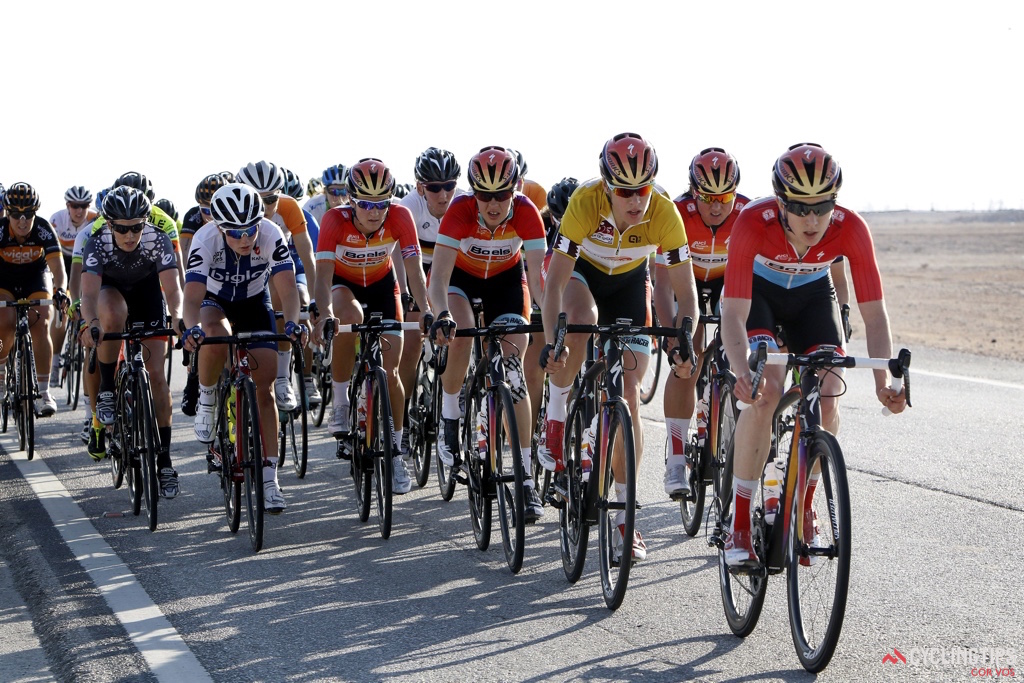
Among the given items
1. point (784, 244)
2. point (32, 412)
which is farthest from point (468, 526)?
point (32, 412)

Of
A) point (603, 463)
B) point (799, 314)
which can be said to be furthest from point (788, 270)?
point (603, 463)

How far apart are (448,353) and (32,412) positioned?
4264 millimetres

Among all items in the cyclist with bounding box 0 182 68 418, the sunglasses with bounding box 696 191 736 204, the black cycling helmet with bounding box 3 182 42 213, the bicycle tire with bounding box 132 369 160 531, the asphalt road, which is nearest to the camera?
the asphalt road

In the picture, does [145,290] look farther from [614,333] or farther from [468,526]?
[614,333]

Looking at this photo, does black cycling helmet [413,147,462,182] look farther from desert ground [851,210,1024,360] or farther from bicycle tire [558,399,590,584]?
desert ground [851,210,1024,360]

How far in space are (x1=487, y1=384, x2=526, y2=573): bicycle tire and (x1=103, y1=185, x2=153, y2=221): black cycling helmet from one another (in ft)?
10.4

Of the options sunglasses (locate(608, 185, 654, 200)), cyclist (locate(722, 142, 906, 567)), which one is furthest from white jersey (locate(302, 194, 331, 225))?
cyclist (locate(722, 142, 906, 567))

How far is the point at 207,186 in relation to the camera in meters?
11.0

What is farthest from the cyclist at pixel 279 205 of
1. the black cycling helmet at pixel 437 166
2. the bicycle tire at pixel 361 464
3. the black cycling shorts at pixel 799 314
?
the black cycling shorts at pixel 799 314

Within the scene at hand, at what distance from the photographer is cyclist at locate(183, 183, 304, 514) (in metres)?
7.39

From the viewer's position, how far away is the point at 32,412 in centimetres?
1008

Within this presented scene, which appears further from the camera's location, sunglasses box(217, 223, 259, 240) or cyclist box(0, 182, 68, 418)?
cyclist box(0, 182, 68, 418)

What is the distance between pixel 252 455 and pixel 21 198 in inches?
191

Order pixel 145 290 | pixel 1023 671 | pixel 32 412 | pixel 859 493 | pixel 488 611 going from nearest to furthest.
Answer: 1. pixel 1023 671
2. pixel 488 611
3. pixel 859 493
4. pixel 145 290
5. pixel 32 412
